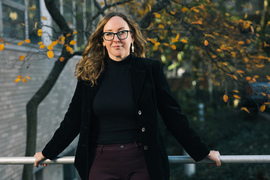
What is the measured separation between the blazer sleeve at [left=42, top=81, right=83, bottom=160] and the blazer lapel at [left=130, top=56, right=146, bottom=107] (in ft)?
1.29

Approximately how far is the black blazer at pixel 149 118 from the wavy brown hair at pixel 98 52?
2.2 inches

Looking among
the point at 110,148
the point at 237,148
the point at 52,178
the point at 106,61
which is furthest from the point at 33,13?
the point at 237,148

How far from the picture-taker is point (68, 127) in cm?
206

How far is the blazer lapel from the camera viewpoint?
1.92m

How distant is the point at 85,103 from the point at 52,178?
5.96 m

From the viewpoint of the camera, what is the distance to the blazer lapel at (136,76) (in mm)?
1917

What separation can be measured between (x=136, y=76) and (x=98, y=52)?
1.57 feet

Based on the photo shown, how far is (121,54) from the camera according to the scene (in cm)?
203

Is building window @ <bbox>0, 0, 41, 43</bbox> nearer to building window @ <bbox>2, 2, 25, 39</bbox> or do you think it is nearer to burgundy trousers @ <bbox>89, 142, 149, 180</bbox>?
building window @ <bbox>2, 2, 25, 39</bbox>

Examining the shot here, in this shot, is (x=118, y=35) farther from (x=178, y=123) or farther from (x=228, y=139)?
(x=228, y=139)

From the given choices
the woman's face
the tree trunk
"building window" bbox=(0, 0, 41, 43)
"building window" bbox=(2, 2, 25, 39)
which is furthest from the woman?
"building window" bbox=(2, 2, 25, 39)

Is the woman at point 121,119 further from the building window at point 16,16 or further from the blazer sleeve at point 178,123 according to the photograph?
the building window at point 16,16

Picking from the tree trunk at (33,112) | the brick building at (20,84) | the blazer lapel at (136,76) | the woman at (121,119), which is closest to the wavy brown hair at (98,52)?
the woman at (121,119)

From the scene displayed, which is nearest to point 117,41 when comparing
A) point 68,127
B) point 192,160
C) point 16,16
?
point 68,127
